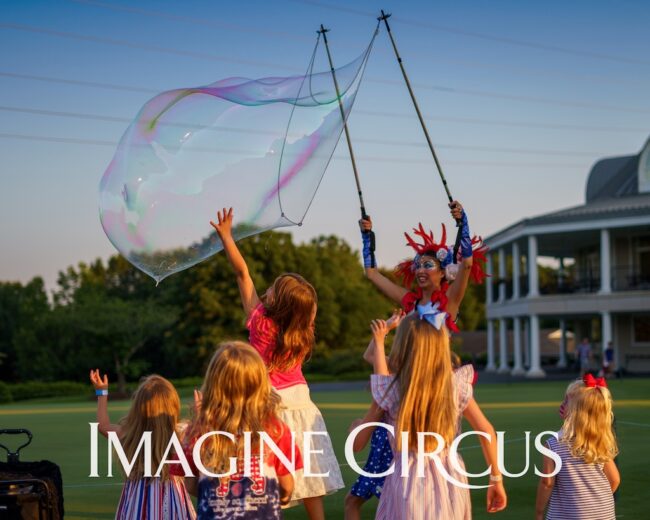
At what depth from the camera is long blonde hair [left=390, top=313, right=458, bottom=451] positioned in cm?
514

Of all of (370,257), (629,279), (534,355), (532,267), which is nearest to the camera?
(370,257)

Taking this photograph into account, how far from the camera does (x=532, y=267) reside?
1991 inches

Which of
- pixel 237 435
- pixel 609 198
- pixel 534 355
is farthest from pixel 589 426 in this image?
pixel 609 198

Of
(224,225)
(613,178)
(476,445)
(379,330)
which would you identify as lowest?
(476,445)

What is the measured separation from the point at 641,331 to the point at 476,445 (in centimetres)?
3779

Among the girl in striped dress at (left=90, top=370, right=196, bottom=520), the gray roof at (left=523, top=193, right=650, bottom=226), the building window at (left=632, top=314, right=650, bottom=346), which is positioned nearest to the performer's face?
the girl in striped dress at (left=90, top=370, right=196, bottom=520)

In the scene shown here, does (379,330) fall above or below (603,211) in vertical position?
below

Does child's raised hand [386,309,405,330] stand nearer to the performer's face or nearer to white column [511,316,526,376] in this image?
the performer's face

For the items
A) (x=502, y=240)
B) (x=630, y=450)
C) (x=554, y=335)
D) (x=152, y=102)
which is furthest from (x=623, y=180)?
(x=152, y=102)

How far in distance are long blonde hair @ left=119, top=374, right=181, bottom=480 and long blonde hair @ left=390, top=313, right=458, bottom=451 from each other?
148 cm

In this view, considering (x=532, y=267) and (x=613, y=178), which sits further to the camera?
(x=613, y=178)

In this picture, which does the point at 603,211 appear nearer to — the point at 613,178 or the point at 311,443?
the point at 613,178

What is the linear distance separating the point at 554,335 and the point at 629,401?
46855 mm

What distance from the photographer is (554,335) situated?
7325 cm
